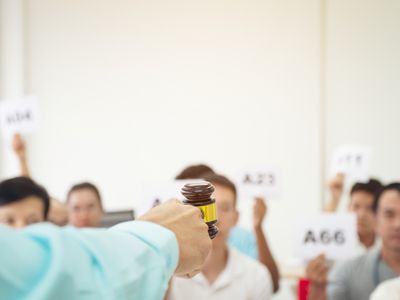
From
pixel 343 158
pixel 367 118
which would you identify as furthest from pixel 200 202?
pixel 367 118

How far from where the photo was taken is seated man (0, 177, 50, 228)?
254cm

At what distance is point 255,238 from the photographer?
320cm

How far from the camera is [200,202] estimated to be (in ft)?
3.12

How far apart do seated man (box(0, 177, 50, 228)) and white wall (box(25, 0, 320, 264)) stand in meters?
2.18

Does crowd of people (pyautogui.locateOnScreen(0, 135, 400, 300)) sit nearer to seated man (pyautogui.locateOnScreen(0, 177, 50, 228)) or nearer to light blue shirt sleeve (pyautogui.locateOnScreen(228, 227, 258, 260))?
seated man (pyautogui.locateOnScreen(0, 177, 50, 228))

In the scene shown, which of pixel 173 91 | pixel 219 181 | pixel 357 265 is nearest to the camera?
pixel 357 265

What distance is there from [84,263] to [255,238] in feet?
8.79

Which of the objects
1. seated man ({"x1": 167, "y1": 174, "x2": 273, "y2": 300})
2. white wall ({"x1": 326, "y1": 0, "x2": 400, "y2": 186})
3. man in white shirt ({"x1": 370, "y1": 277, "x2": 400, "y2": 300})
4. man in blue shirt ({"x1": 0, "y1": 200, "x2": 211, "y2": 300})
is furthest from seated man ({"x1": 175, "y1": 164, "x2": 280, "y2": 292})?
man in blue shirt ({"x1": 0, "y1": 200, "x2": 211, "y2": 300})

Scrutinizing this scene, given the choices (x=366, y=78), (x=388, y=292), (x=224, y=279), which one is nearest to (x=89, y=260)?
(x=388, y=292)

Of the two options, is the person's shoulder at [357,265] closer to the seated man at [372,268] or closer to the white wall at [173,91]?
the seated man at [372,268]

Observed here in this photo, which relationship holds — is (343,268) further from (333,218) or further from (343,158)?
(343,158)

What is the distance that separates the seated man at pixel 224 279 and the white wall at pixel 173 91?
6.42 ft

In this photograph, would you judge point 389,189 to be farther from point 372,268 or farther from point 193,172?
point 193,172

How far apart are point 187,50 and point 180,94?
14.7 inches
